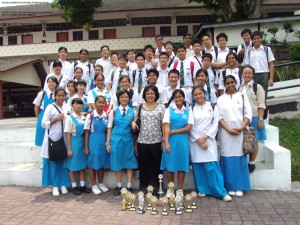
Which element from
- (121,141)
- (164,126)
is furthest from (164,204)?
→ (121,141)

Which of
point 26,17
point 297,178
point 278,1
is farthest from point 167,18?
point 297,178

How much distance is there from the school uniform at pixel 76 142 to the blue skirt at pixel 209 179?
185 centimetres

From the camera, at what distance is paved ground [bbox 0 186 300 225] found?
4.31 m

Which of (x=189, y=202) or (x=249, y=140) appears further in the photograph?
(x=249, y=140)

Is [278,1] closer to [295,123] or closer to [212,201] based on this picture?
[295,123]

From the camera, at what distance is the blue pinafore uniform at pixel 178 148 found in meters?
5.04

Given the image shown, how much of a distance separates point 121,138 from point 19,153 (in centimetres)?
279

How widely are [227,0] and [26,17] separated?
21.7 meters

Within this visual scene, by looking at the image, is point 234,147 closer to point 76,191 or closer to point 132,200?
point 132,200

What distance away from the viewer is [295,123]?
329 inches

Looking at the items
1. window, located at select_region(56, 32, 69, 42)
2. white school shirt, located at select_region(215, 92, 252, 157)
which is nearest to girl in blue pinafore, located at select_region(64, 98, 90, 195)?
white school shirt, located at select_region(215, 92, 252, 157)

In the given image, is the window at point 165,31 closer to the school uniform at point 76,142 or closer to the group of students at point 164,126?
the group of students at point 164,126

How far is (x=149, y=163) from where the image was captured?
17.4ft

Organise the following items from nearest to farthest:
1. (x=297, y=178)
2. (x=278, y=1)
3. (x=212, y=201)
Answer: (x=212, y=201), (x=297, y=178), (x=278, y=1)
